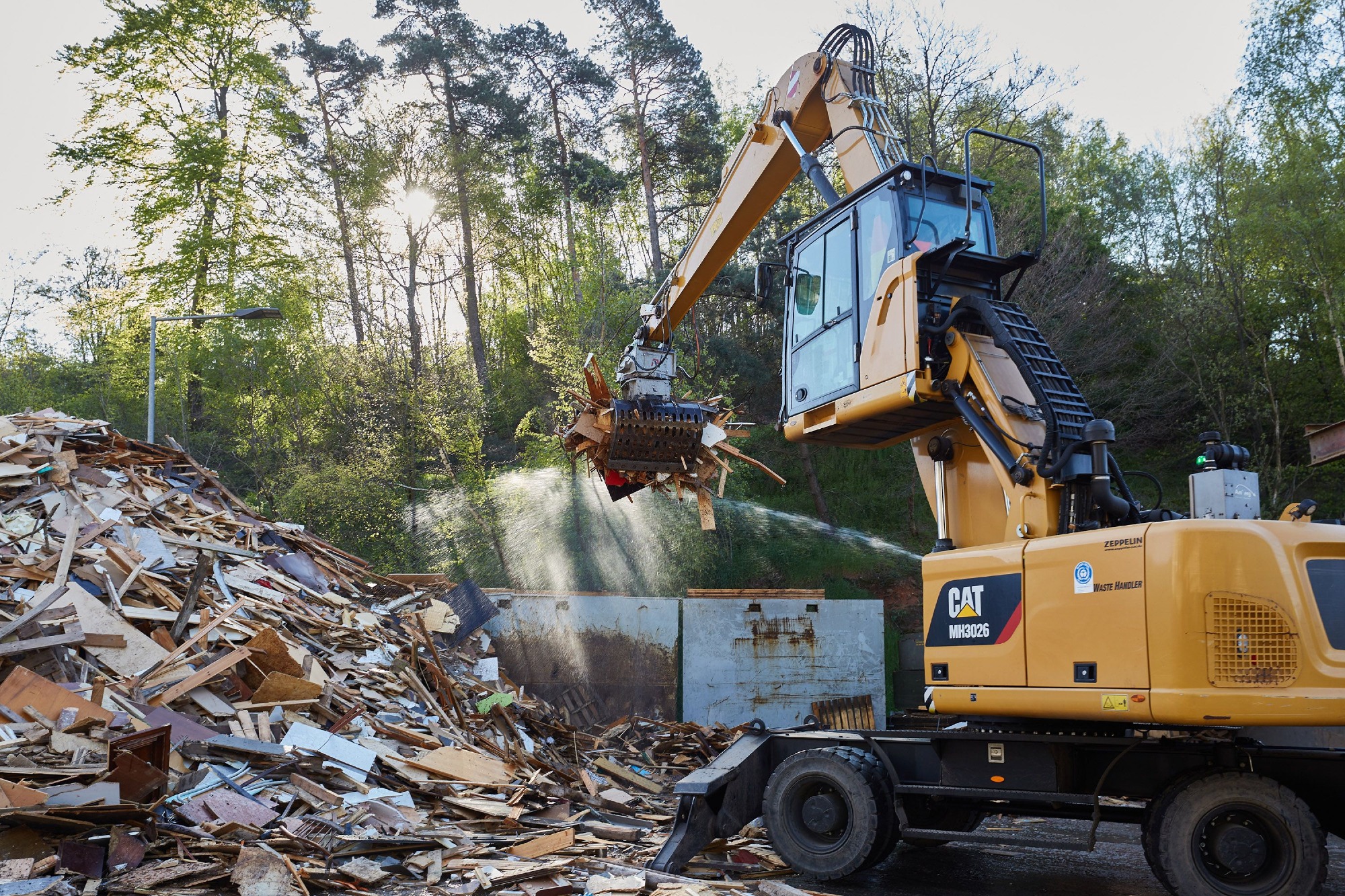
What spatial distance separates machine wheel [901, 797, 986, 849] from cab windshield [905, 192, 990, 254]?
3816 millimetres

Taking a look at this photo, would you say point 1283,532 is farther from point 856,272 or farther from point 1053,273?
point 1053,273

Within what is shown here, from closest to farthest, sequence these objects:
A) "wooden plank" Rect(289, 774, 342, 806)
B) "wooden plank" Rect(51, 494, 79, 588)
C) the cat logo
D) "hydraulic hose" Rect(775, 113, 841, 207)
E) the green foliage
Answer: the cat logo, "wooden plank" Rect(289, 774, 342, 806), "hydraulic hose" Rect(775, 113, 841, 207), "wooden plank" Rect(51, 494, 79, 588), the green foliage

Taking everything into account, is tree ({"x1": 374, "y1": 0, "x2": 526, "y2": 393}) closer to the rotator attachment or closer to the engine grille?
the rotator attachment

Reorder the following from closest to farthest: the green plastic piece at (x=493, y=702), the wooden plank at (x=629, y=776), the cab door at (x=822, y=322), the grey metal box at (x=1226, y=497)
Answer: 1. the grey metal box at (x=1226, y=497)
2. the cab door at (x=822, y=322)
3. the wooden plank at (x=629, y=776)
4. the green plastic piece at (x=493, y=702)

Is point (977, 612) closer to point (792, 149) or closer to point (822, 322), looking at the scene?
point (822, 322)

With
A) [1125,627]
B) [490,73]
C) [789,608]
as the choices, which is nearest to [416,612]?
[789,608]

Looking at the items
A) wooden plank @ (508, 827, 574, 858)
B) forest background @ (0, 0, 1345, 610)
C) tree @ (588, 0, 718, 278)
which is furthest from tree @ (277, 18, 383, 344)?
wooden plank @ (508, 827, 574, 858)

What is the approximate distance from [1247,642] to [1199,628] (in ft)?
0.82

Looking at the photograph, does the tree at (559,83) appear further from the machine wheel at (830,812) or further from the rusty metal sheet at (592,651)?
the machine wheel at (830,812)

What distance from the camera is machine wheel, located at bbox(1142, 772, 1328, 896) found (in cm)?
493

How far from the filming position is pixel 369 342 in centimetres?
2358

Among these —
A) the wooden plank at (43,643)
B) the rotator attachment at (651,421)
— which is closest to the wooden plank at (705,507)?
the rotator attachment at (651,421)

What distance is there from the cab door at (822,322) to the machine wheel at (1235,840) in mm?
3275

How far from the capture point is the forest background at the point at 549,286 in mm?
21391
